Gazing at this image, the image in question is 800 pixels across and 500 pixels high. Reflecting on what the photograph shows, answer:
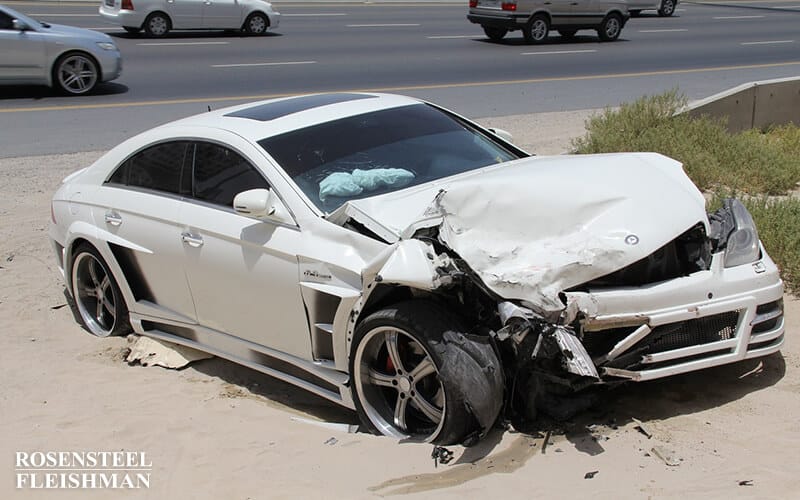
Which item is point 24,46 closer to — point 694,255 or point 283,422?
point 283,422

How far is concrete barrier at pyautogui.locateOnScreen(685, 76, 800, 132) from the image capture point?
1235 cm

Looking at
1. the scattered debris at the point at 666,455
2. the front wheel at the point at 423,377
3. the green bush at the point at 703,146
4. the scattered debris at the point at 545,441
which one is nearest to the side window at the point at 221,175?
the front wheel at the point at 423,377

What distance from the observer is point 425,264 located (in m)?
4.69

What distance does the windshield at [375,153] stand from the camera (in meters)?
5.71

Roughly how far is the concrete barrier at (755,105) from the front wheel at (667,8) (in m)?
21.0

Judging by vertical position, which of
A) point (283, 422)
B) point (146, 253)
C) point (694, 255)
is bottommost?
point (283, 422)

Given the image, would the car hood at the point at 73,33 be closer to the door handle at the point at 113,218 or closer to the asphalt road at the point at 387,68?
the asphalt road at the point at 387,68

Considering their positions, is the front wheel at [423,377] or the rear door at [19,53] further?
the rear door at [19,53]

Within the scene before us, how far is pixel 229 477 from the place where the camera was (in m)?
4.74

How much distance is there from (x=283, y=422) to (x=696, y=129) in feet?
24.0

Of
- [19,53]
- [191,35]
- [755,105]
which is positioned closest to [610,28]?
[191,35]

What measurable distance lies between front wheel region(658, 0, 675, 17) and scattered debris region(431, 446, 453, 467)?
31.4 m

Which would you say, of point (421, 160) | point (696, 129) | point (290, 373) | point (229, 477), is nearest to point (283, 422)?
point (290, 373)

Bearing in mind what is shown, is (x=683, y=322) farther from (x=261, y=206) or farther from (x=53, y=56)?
(x=53, y=56)
